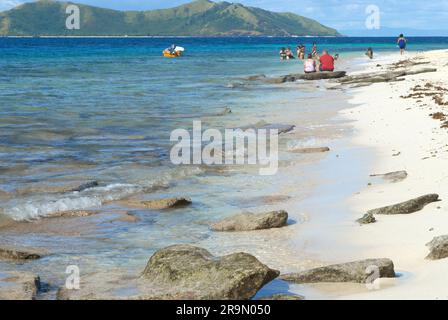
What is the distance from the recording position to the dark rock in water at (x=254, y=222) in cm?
1149

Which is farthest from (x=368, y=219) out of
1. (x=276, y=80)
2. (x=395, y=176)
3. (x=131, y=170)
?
(x=276, y=80)

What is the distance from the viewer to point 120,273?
9320mm

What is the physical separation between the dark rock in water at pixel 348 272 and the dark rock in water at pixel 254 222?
2.83 m

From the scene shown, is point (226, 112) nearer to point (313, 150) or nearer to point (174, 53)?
point (313, 150)

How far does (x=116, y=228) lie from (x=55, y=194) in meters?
3.08

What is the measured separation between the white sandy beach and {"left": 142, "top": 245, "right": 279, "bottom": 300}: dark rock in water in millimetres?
1080

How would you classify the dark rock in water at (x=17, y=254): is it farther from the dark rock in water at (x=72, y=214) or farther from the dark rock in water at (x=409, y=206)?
the dark rock in water at (x=409, y=206)

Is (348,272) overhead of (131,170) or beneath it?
overhead

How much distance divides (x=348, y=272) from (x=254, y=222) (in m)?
3.25

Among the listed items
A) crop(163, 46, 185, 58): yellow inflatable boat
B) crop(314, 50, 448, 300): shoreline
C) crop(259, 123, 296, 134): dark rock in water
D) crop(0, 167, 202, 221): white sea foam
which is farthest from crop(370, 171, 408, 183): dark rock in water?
crop(163, 46, 185, 58): yellow inflatable boat

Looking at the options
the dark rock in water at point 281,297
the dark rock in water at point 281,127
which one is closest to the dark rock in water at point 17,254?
the dark rock in water at point 281,297

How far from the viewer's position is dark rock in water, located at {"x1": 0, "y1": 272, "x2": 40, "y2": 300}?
8.08 metres

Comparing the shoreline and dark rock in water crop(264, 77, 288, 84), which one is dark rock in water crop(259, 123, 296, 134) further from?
dark rock in water crop(264, 77, 288, 84)

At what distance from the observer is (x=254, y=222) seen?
11.5 m
